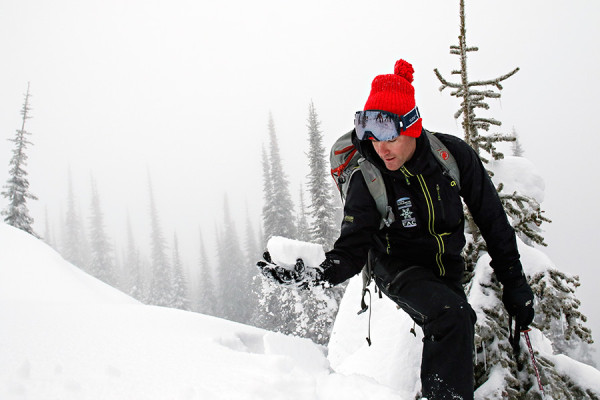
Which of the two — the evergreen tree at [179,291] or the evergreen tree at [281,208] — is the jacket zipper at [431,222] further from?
the evergreen tree at [179,291]

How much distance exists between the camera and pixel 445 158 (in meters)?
3.19

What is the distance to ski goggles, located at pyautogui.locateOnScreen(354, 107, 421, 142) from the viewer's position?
298 centimetres

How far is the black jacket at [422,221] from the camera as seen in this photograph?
3.04 m

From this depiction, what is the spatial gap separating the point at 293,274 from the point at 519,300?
2075 mm

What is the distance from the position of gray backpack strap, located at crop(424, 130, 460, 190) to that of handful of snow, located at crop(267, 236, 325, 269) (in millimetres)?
1369

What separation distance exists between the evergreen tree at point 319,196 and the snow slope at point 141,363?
2039 cm

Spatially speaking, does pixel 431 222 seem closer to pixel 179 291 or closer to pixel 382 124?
pixel 382 124

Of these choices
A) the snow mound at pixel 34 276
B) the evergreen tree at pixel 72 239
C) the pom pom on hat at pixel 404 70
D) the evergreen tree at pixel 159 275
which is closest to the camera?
the pom pom on hat at pixel 404 70

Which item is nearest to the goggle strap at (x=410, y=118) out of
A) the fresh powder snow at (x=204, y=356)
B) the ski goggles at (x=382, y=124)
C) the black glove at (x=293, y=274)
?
the ski goggles at (x=382, y=124)

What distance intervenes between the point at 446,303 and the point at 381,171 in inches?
46.9

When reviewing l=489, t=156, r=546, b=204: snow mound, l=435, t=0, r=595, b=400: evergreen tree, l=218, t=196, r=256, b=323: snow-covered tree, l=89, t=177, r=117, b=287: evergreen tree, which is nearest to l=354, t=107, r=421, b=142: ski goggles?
l=435, t=0, r=595, b=400: evergreen tree

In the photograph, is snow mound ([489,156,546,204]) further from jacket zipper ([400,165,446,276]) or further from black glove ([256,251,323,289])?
black glove ([256,251,323,289])

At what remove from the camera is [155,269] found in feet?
170

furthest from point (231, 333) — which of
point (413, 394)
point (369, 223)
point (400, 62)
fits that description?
point (400, 62)
